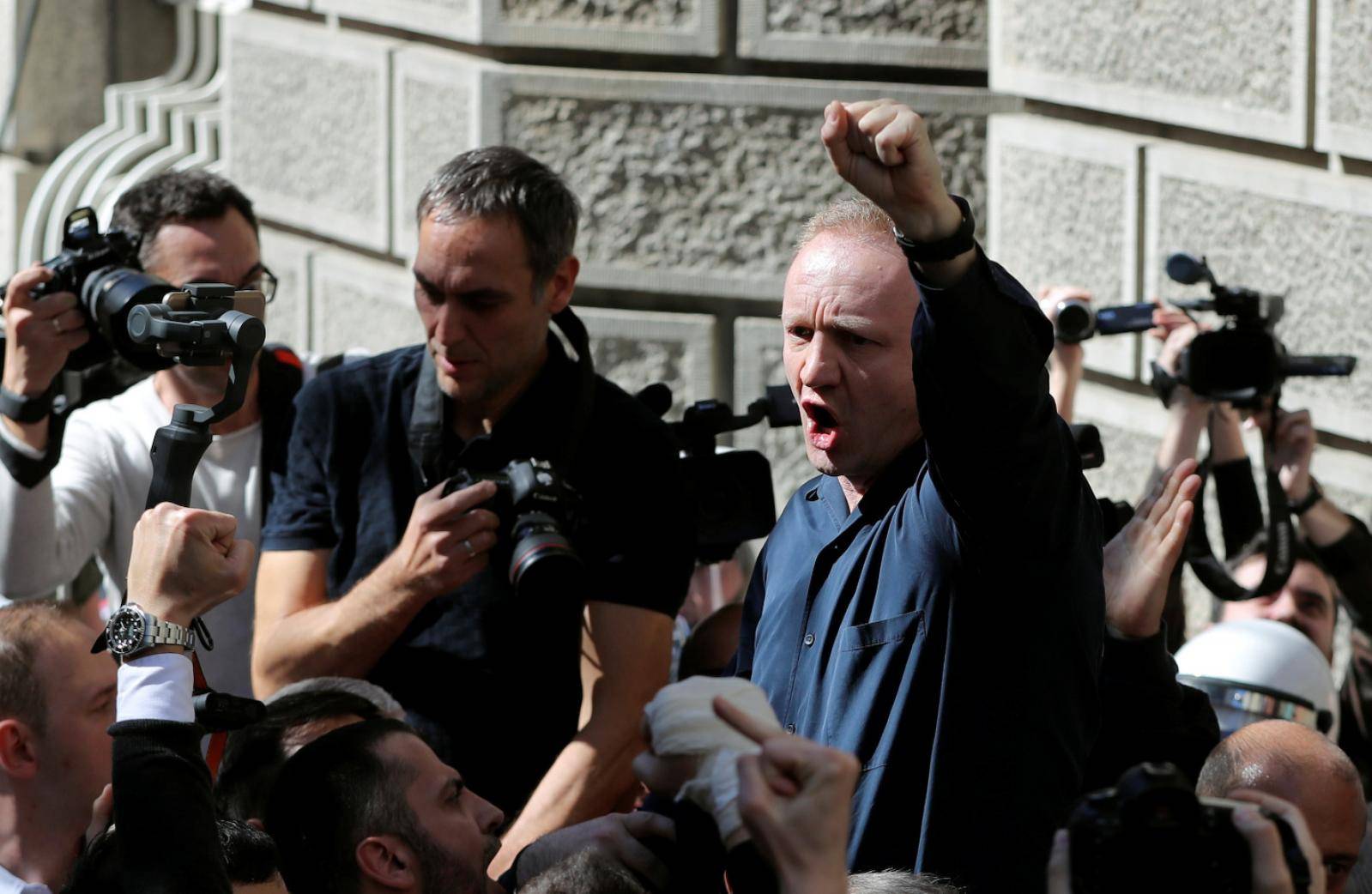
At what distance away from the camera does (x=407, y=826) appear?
2766 mm

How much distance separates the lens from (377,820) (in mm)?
2764

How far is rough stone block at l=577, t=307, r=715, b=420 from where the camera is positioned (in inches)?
211

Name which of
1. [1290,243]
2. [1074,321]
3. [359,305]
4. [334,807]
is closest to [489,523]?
[334,807]

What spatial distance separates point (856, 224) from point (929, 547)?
413mm

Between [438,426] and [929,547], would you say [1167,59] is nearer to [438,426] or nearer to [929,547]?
[438,426]

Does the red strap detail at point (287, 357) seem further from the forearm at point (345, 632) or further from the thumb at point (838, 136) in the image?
the thumb at point (838, 136)

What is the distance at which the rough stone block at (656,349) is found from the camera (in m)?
5.35

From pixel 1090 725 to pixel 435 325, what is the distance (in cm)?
141

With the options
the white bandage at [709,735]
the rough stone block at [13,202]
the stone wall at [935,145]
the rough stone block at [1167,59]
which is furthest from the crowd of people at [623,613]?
the rough stone block at [13,202]

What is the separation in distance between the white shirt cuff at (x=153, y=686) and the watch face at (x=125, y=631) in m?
0.02

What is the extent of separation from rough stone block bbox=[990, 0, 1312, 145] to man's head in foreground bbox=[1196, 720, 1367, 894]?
1.73m

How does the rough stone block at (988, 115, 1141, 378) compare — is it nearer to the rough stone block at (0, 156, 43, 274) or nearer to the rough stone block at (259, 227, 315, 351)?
the rough stone block at (259, 227, 315, 351)

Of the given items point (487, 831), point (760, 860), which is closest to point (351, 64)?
point (487, 831)

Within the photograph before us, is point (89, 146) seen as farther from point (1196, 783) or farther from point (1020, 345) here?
point (1020, 345)
